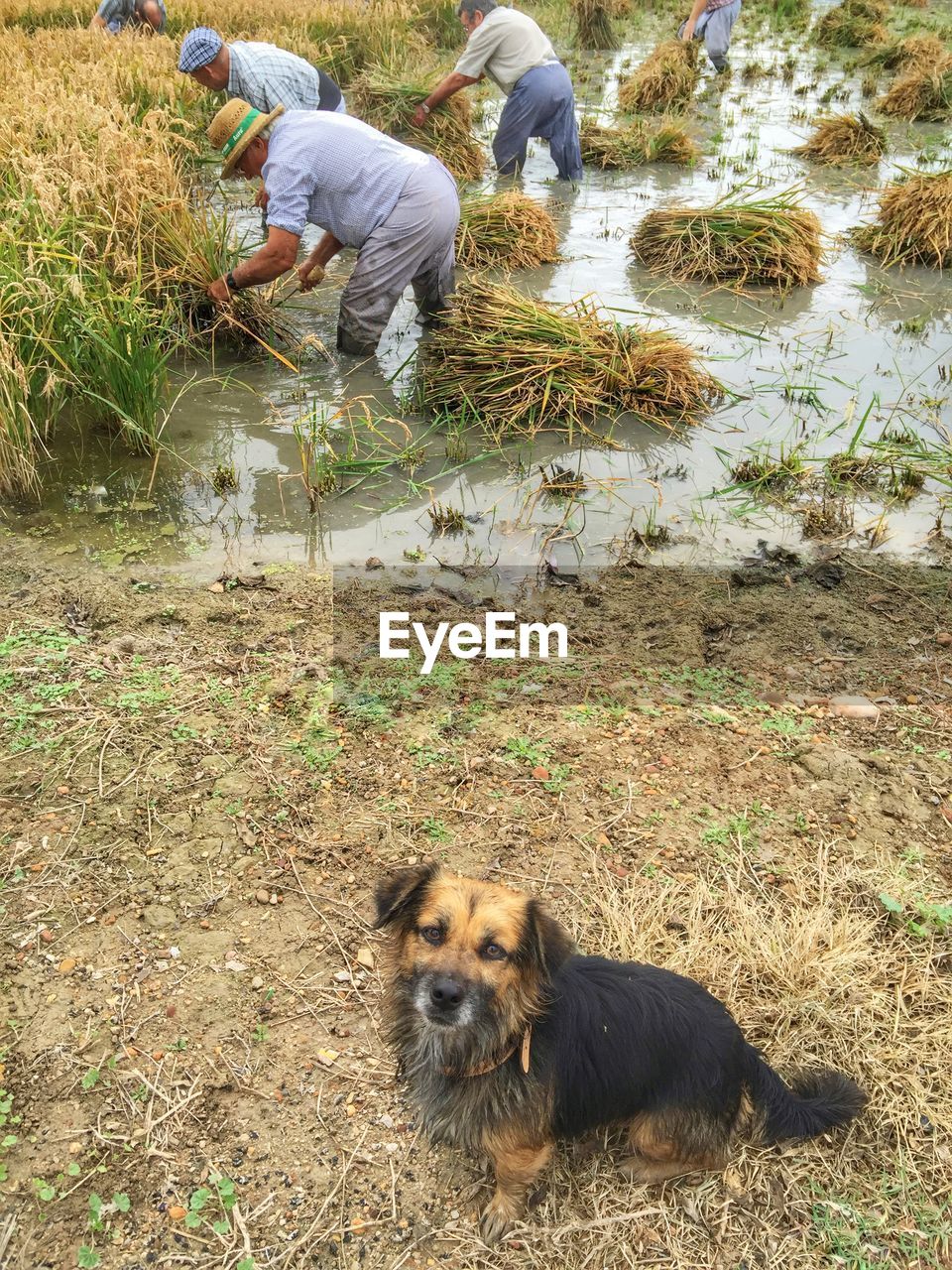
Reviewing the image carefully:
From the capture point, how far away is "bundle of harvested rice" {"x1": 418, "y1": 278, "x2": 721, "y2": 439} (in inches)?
229

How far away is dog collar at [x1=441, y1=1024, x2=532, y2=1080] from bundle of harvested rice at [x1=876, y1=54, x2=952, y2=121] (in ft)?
42.3

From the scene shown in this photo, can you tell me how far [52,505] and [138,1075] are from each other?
134 inches

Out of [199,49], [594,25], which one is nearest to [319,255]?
[199,49]

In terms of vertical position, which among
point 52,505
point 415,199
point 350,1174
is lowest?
point 350,1174

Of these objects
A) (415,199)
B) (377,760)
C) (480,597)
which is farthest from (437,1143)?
(415,199)

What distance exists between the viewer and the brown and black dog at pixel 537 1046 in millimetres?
1998

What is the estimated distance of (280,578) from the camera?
4.62 metres

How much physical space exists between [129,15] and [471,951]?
12.6 m

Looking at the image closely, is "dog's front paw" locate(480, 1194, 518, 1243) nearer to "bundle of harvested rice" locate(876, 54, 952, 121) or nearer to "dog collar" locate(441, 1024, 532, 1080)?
"dog collar" locate(441, 1024, 532, 1080)

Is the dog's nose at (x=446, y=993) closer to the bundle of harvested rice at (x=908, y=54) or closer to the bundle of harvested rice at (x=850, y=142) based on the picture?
the bundle of harvested rice at (x=850, y=142)

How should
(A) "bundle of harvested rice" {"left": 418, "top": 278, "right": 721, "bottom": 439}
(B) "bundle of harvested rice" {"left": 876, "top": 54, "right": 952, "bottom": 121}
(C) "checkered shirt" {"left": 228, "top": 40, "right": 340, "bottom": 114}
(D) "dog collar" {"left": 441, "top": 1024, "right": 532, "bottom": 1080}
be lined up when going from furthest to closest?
1. (B) "bundle of harvested rice" {"left": 876, "top": 54, "right": 952, "bottom": 121}
2. (C) "checkered shirt" {"left": 228, "top": 40, "right": 340, "bottom": 114}
3. (A) "bundle of harvested rice" {"left": 418, "top": 278, "right": 721, "bottom": 439}
4. (D) "dog collar" {"left": 441, "top": 1024, "right": 532, "bottom": 1080}

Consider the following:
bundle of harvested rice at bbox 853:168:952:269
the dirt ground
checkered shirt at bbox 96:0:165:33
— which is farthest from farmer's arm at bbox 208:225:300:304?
checkered shirt at bbox 96:0:165:33

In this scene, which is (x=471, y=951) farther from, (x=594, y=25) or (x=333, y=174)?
(x=594, y=25)

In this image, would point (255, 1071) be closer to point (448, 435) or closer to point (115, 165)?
point (448, 435)
